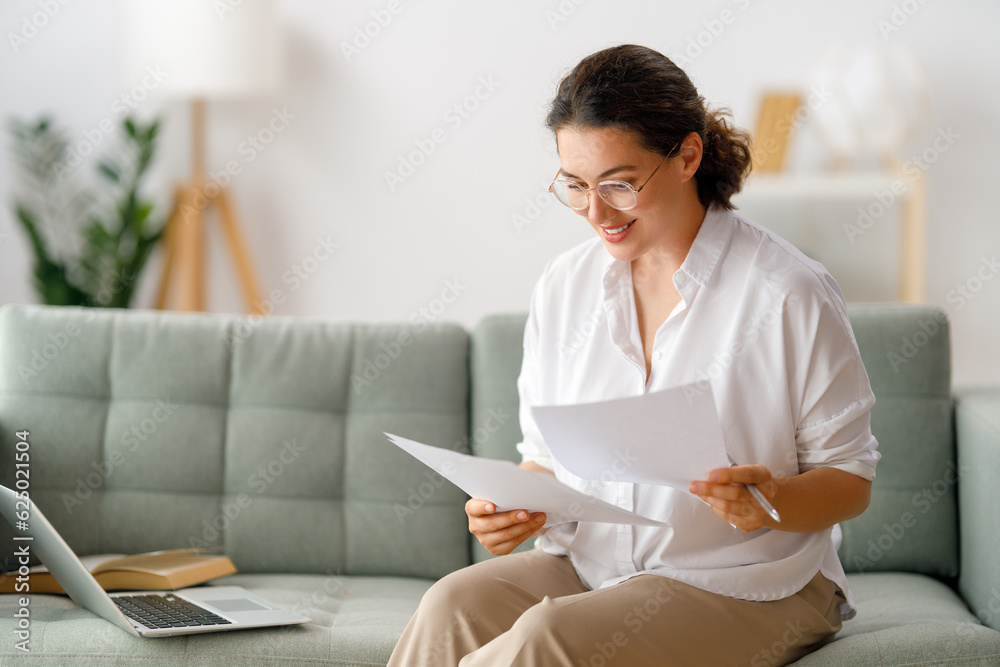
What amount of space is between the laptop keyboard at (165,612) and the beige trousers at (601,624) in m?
0.38

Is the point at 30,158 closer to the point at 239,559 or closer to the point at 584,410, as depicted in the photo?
the point at 239,559

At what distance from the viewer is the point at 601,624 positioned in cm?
114

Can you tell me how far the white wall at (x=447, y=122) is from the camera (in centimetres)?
285

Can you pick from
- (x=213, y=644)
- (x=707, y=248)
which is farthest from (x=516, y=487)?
(x=213, y=644)

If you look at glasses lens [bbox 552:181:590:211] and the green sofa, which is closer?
glasses lens [bbox 552:181:590:211]

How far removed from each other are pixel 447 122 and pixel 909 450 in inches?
71.9

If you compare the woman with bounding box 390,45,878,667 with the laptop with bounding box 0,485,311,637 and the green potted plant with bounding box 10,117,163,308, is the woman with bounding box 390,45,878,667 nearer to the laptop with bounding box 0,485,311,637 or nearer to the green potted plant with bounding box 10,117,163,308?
the laptop with bounding box 0,485,311,637

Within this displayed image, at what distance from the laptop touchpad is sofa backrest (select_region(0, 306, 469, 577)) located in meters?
0.25

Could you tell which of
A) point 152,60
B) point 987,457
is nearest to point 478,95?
point 152,60

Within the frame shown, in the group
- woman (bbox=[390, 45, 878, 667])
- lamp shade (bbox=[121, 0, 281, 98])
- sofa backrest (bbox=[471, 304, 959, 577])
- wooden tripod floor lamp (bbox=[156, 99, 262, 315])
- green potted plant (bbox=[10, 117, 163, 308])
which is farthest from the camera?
wooden tripod floor lamp (bbox=[156, 99, 262, 315])

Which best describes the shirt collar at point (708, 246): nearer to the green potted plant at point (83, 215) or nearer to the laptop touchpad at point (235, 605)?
the laptop touchpad at point (235, 605)

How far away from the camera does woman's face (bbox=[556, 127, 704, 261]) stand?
1.25 meters

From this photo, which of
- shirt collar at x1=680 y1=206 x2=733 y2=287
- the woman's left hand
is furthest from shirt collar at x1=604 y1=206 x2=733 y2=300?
the woman's left hand

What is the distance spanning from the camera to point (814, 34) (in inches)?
112
